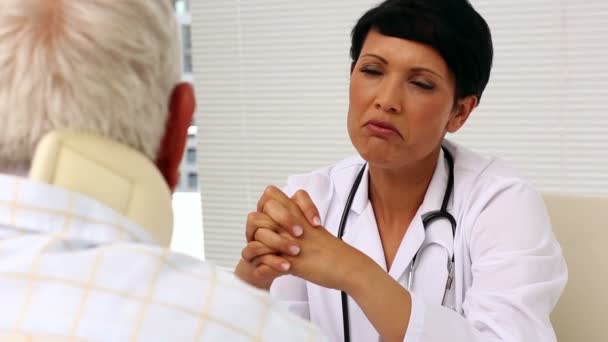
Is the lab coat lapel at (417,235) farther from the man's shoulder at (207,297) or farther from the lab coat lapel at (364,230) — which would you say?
the man's shoulder at (207,297)

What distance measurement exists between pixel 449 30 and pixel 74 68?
930 millimetres

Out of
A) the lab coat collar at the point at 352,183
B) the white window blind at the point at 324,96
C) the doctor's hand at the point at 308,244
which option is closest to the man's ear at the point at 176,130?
the doctor's hand at the point at 308,244

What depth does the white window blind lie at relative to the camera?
287 centimetres

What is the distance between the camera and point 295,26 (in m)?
3.27

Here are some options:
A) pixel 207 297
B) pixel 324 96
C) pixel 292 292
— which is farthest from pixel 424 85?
pixel 324 96

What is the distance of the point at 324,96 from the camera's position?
326cm

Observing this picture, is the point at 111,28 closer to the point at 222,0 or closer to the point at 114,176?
the point at 114,176

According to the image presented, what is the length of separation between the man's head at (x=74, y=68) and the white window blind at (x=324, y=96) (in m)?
2.38

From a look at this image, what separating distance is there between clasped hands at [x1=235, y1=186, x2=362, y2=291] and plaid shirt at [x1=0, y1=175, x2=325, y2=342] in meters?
0.58

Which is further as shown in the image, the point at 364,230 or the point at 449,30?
the point at 364,230

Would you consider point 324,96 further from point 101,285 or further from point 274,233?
point 101,285

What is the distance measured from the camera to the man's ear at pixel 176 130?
2.68 feet

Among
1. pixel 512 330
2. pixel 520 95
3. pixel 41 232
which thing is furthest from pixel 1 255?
pixel 520 95

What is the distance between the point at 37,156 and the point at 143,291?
16 centimetres
